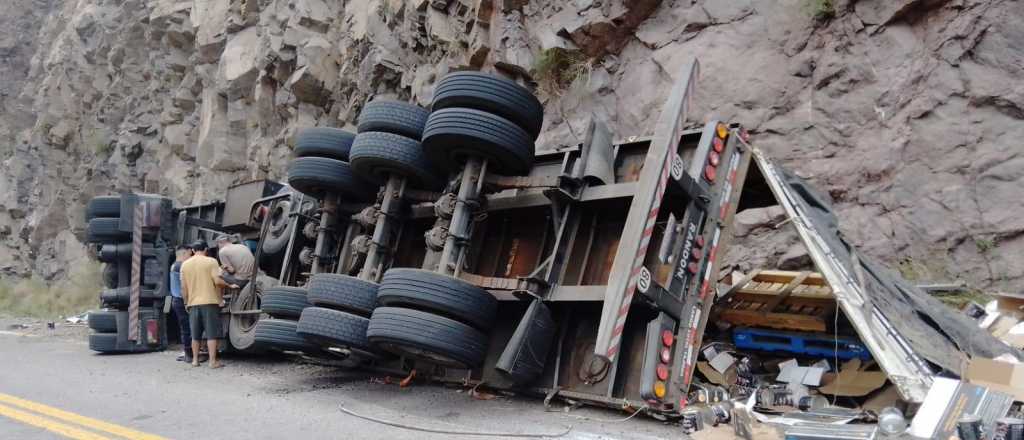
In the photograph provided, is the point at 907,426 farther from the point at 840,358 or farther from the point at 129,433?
the point at 129,433

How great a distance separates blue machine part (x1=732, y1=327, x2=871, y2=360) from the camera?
482 centimetres

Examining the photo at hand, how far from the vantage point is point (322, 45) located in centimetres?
1492

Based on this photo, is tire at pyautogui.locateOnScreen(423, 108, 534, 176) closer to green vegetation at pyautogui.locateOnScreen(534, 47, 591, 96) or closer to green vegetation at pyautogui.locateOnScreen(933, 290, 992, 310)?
green vegetation at pyautogui.locateOnScreen(933, 290, 992, 310)

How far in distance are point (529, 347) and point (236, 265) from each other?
164 inches

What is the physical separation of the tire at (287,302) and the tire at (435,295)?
4.68 feet

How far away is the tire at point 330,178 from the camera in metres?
6.08

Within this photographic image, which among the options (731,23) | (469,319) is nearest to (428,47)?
(731,23)

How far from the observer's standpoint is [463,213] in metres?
4.96

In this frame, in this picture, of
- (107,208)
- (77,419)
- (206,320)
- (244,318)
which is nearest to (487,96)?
(77,419)

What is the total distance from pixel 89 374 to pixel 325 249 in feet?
8.82

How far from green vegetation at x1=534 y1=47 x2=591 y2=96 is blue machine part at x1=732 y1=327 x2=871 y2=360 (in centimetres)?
554

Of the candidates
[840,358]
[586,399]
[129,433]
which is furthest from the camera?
[840,358]

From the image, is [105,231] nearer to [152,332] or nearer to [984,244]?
[152,332]

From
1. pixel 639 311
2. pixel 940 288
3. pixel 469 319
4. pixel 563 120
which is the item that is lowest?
pixel 469 319
